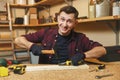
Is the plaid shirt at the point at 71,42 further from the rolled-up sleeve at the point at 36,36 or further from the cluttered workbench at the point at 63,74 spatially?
the cluttered workbench at the point at 63,74

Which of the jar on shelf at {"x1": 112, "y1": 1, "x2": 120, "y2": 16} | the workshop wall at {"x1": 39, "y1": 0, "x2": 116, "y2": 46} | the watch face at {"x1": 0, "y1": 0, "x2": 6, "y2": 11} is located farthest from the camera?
the watch face at {"x1": 0, "y1": 0, "x2": 6, "y2": 11}

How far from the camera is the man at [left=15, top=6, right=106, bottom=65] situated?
170 cm

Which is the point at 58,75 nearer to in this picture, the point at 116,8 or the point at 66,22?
the point at 66,22

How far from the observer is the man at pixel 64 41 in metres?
1.70

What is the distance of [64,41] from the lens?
1785 mm

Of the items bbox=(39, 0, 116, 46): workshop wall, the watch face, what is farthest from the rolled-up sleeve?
the watch face

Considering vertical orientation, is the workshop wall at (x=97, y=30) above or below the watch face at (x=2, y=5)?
below

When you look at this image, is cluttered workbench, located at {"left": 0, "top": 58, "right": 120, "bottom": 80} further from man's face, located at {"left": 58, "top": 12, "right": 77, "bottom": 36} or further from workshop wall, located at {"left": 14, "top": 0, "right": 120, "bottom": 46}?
workshop wall, located at {"left": 14, "top": 0, "right": 120, "bottom": 46}

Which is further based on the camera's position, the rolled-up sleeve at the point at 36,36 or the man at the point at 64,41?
the rolled-up sleeve at the point at 36,36

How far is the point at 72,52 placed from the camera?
177 centimetres

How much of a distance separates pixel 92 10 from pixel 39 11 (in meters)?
2.17

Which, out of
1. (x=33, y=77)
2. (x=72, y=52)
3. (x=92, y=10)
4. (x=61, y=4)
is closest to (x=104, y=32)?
(x=92, y=10)

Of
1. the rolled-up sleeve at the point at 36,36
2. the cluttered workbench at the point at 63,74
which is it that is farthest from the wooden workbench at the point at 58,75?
the rolled-up sleeve at the point at 36,36

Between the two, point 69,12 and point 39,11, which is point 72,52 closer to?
point 69,12
